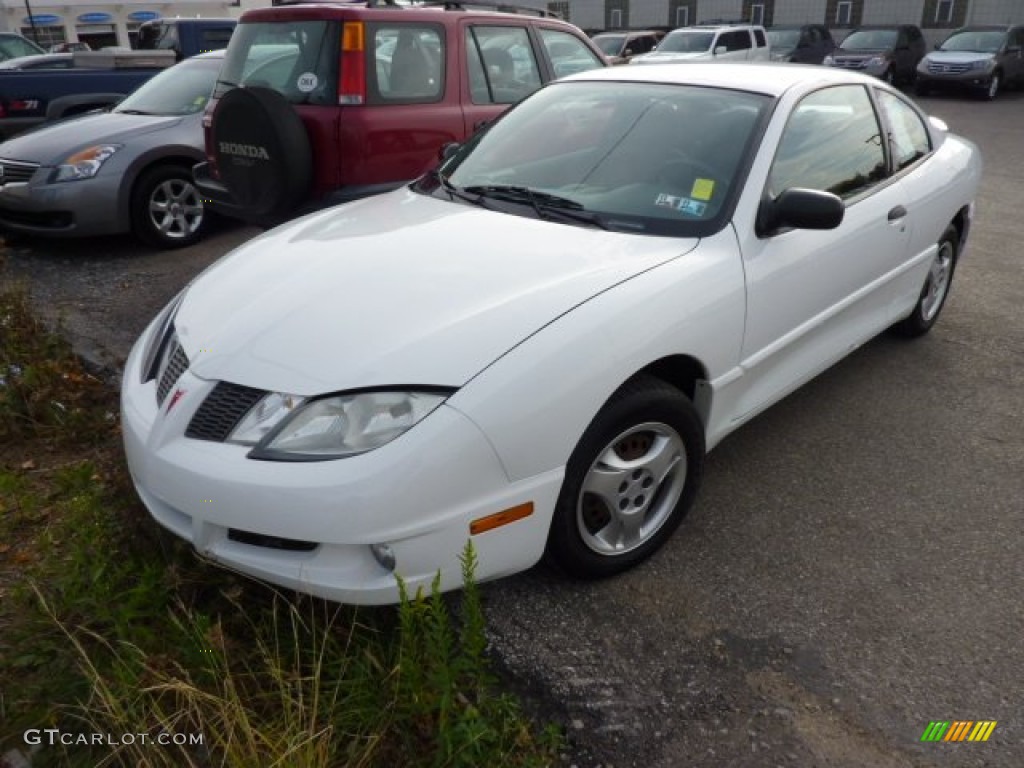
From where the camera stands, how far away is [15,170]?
21.0 feet

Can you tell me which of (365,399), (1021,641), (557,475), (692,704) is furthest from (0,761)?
(1021,641)

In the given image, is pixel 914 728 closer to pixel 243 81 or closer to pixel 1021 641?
pixel 1021 641

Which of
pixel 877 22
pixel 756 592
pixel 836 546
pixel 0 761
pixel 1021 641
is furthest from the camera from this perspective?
pixel 877 22

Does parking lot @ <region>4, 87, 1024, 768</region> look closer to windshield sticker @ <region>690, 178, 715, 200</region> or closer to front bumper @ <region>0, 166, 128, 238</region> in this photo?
windshield sticker @ <region>690, 178, 715, 200</region>

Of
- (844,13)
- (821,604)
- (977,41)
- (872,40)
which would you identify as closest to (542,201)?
(821,604)

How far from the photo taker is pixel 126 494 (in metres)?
2.83

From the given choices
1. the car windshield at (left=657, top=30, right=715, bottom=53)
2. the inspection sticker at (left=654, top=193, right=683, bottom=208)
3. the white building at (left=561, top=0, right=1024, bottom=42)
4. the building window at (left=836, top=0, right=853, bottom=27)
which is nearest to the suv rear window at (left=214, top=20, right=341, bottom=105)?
the inspection sticker at (left=654, top=193, right=683, bottom=208)

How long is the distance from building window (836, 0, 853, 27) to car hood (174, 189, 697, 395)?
30.7 metres

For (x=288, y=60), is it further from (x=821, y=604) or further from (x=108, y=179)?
(x=821, y=604)

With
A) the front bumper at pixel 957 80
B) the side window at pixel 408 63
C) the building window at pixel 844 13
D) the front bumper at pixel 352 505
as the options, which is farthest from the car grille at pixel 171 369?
the building window at pixel 844 13

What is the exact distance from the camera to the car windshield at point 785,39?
20531mm

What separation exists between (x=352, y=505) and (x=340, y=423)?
0.76 feet

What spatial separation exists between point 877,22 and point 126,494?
31756 mm

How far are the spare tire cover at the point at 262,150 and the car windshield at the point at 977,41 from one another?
18.6m
